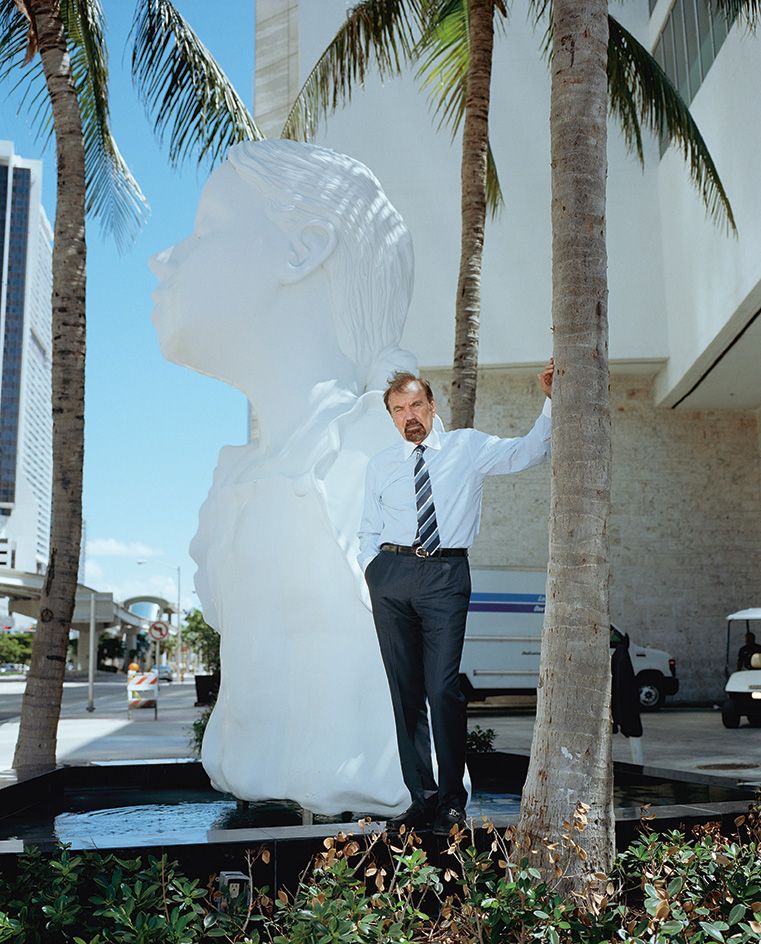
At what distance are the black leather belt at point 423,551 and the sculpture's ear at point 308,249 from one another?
1480 millimetres

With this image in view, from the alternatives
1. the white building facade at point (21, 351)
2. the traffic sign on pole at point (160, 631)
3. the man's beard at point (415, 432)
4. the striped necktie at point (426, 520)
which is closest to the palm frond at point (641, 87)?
the man's beard at point (415, 432)

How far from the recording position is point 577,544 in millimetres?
3029

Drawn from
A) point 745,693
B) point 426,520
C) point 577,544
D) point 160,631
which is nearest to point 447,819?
point 426,520

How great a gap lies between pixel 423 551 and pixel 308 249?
5.53 ft

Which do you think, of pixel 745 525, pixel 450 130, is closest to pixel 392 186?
pixel 450 130

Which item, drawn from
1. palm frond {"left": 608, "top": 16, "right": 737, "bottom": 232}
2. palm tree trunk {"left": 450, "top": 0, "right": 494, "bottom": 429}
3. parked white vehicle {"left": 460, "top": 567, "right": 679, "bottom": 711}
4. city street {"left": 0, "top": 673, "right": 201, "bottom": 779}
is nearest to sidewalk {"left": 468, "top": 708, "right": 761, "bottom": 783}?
parked white vehicle {"left": 460, "top": 567, "right": 679, "bottom": 711}

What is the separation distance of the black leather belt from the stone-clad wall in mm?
17381

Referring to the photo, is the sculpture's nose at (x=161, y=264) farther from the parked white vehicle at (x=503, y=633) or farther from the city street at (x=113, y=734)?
the parked white vehicle at (x=503, y=633)

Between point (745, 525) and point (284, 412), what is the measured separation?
61.8 ft

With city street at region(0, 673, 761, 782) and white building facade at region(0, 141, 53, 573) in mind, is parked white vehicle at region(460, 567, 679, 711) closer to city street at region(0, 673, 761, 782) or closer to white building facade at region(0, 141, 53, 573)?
city street at region(0, 673, 761, 782)

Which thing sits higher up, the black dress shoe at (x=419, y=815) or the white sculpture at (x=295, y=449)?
the white sculpture at (x=295, y=449)

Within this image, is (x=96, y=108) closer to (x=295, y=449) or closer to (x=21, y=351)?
Result: (x=295, y=449)

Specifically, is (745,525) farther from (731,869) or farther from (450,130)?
(731,869)

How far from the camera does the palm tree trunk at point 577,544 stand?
9.78 ft
